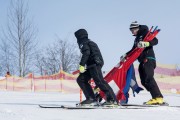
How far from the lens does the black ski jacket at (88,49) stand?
24.0ft

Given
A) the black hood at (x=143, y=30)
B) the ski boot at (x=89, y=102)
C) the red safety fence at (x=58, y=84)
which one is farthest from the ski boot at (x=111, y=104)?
the red safety fence at (x=58, y=84)

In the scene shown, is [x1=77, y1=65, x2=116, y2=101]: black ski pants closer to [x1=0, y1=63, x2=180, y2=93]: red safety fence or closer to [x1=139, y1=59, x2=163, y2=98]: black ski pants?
[x1=139, y1=59, x2=163, y2=98]: black ski pants

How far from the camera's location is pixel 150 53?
780cm

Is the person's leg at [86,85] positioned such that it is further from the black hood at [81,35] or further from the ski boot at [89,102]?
the black hood at [81,35]

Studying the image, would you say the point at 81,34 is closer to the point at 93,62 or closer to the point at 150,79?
the point at 93,62

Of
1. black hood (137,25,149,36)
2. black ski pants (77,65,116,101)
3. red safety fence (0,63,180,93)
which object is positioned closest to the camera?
black ski pants (77,65,116,101)

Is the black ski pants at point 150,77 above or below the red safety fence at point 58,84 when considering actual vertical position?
below

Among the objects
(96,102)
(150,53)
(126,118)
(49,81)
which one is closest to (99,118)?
(126,118)

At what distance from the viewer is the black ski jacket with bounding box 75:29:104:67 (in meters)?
7.31

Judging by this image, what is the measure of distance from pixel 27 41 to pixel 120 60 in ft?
105

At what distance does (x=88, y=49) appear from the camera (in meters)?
7.33

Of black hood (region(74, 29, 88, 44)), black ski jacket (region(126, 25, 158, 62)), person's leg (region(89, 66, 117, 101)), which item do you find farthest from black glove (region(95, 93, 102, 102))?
black hood (region(74, 29, 88, 44))

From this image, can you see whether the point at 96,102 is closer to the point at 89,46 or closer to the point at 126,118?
the point at 89,46

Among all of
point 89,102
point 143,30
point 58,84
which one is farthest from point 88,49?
point 58,84
